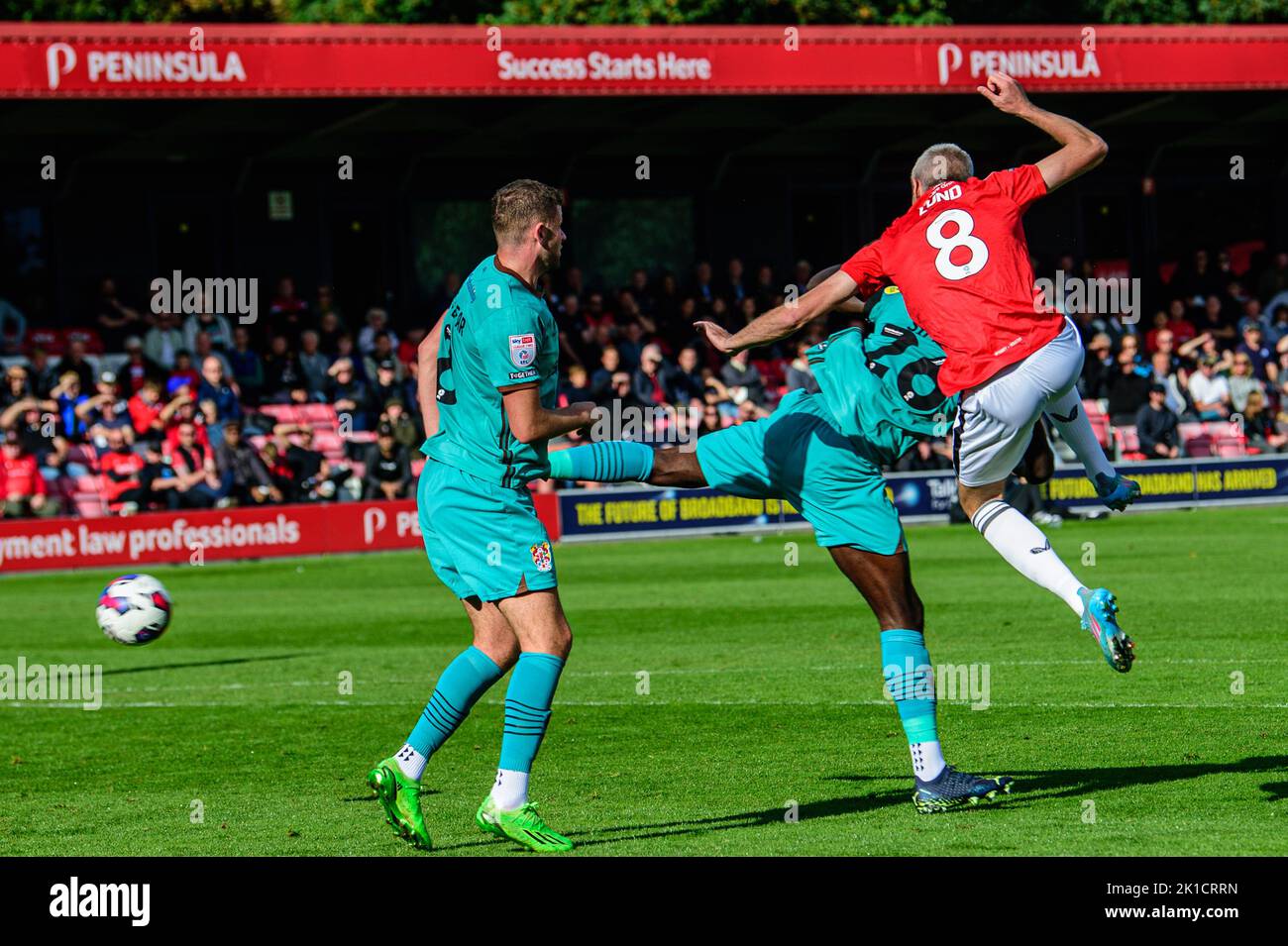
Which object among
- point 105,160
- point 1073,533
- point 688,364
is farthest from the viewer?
point 105,160

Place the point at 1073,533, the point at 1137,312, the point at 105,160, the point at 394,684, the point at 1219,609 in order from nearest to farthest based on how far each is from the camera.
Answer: the point at 394,684 → the point at 1219,609 → the point at 1073,533 → the point at 105,160 → the point at 1137,312

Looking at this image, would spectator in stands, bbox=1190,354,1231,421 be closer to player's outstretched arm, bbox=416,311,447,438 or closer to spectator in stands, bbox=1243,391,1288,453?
spectator in stands, bbox=1243,391,1288,453

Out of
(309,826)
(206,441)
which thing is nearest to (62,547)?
(206,441)

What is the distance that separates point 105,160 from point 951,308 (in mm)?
25278

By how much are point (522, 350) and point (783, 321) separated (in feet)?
4.08

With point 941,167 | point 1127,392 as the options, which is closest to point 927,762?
point 941,167

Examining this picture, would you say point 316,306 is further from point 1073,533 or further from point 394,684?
point 394,684

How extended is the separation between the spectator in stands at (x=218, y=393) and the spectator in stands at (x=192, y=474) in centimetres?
70

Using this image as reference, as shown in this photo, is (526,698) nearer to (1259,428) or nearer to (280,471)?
(280,471)

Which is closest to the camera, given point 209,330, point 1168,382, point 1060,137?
point 1060,137

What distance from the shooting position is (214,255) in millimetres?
31484

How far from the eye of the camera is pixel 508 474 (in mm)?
6816

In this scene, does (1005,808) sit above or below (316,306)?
below

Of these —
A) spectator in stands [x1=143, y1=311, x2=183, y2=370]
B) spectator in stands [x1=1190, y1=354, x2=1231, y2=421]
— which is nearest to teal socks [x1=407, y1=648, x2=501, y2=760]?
spectator in stands [x1=143, y1=311, x2=183, y2=370]
